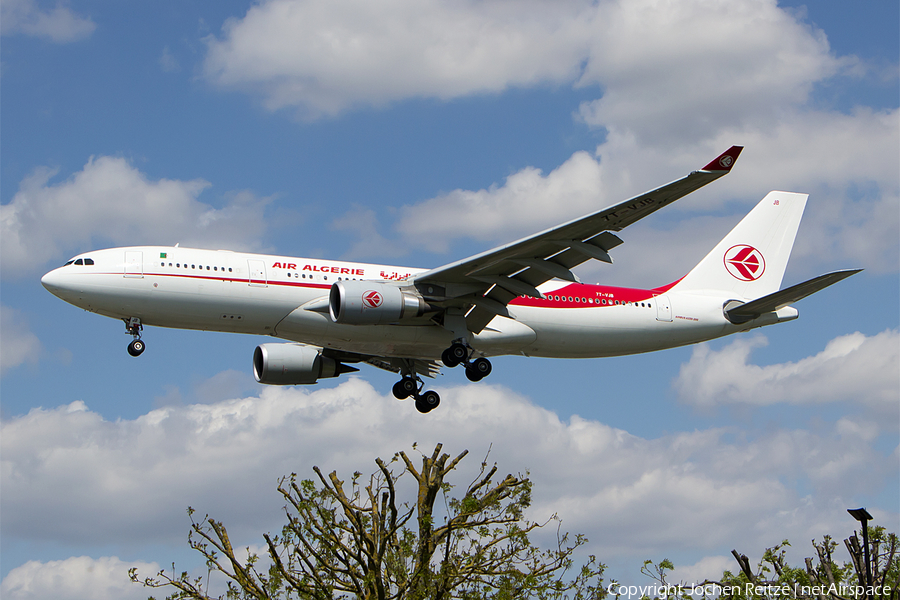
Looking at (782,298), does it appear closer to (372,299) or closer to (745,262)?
(745,262)

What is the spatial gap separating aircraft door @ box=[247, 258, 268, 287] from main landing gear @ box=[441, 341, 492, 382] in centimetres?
681

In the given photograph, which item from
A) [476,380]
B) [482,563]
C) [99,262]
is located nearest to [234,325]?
[99,262]

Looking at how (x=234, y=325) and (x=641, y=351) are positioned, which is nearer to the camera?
(x=234, y=325)

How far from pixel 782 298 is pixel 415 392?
14.2 meters

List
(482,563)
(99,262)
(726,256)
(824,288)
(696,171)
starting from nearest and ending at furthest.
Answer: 1. (482,563)
2. (696,171)
3. (99,262)
4. (824,288)
5. (726,256)

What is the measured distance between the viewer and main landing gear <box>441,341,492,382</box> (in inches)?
1288

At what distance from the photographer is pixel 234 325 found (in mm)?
30625

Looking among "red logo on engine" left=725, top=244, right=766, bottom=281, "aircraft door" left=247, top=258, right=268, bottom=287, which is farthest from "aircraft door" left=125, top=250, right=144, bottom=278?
"red logo on engine" left=725, top=244, right=766, bottom=281

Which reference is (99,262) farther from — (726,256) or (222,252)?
(726,256)

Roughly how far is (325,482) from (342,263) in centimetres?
1273

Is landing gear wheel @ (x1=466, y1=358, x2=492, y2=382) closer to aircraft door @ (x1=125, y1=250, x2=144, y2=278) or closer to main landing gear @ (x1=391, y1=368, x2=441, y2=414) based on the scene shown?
main landing gear @ (x1=391, y1=368, x2=441, y2=414)

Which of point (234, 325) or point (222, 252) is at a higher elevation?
point (222, 252)

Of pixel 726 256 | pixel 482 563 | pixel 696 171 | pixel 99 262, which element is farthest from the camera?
pixel 726 256

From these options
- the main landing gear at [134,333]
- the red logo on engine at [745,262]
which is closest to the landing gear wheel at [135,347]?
the main landing gear at [134,333]
